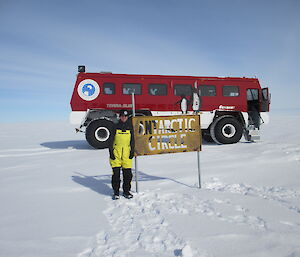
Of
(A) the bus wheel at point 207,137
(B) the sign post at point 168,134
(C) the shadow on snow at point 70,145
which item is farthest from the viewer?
(A) the bus wheel at point 207,137

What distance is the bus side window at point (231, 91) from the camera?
26.8 ft

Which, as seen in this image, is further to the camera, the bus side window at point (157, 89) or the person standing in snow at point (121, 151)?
the bus side window at point (157, 89)

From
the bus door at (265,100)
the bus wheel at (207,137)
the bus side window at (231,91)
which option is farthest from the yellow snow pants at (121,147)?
the bus door at (265,100)

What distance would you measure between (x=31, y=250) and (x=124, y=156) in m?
1.62

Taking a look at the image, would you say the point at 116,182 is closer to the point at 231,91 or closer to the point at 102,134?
the point at 102,134

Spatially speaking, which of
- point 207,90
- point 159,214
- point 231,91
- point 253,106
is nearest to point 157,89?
point 207,90

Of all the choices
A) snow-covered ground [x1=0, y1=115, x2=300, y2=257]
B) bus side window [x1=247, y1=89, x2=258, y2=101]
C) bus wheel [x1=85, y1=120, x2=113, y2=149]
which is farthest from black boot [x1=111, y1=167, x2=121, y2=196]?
bus side window [x1=247, y1=89, x2=258, y2=101]

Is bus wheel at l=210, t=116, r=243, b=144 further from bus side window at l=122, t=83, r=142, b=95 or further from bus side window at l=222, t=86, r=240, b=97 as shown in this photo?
bus side window at l=122, t=83, r=142, b=95

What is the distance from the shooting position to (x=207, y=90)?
804cm

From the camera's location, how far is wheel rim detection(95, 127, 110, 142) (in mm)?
7128

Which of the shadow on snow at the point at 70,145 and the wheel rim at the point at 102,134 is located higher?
the wheel rim at the point at 102,134

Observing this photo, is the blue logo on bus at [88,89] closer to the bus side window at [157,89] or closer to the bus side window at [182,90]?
the bus side window at [157,89]

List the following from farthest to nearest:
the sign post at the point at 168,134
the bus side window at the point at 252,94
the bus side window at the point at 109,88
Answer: the bus side window at the point at 252,94 → the bus side window at the point at 109,88 → the sign post at the point at 168,134

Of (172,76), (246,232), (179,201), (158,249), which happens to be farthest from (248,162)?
(172,76)
